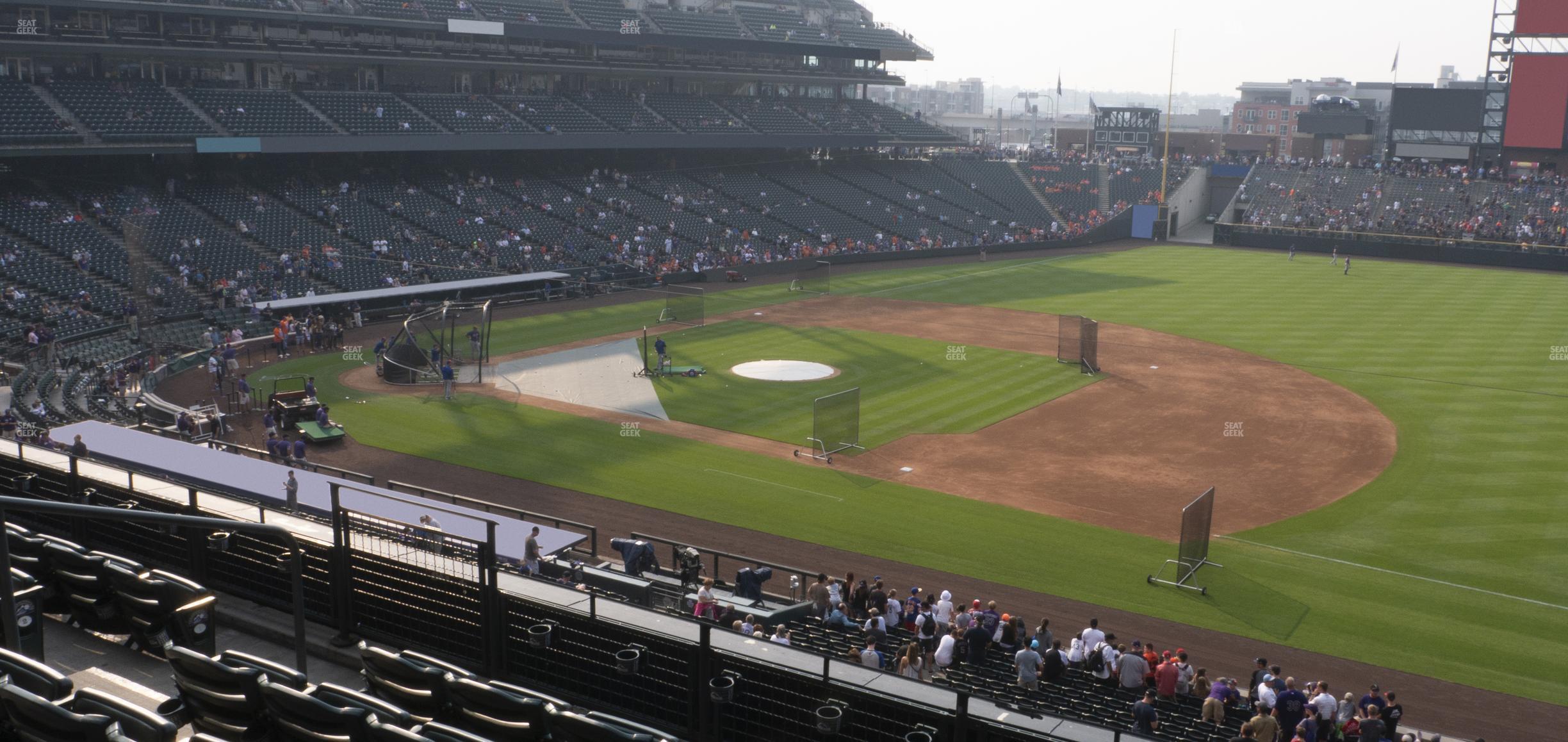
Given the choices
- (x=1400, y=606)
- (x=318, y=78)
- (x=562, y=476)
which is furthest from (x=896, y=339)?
(x=318, y=78)

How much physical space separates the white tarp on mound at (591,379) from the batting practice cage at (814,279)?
17.5 m

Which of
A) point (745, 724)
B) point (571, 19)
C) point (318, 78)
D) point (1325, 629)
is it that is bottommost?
point (1325, 629)

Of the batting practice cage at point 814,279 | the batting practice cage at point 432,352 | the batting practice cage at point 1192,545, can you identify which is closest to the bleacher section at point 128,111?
the batting practice cage at point 432,352

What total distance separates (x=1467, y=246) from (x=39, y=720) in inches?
3382

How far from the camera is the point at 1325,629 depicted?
2148cm

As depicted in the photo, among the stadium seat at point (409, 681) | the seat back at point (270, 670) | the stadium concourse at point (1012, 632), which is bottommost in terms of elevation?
the stadium concourse at point (1012, 632)

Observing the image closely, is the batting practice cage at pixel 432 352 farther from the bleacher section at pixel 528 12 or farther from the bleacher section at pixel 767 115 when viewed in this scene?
the bleacher section at pixel 767 115

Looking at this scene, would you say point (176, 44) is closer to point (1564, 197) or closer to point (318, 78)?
point (318, 78)

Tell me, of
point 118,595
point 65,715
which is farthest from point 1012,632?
point 65,715

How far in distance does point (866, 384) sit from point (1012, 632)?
21.7m

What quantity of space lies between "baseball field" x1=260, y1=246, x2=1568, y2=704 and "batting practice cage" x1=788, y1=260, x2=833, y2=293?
271 inches

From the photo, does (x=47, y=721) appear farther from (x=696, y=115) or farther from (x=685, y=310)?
(x=696, y=115)

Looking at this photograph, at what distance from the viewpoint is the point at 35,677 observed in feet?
25.8

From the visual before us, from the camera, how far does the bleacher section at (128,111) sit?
52.2m
